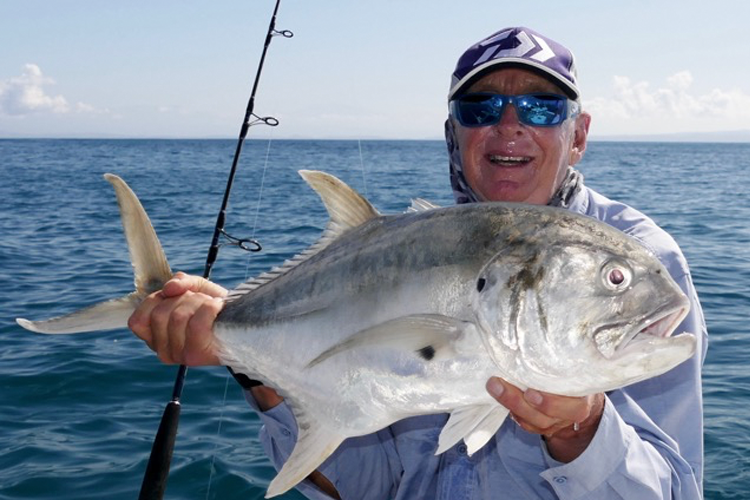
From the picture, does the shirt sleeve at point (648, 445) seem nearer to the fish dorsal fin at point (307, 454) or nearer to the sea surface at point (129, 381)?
the fish dorsal fin at point (307, 454)

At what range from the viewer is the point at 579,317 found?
202 cm

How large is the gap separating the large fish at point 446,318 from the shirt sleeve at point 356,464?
0.71 m

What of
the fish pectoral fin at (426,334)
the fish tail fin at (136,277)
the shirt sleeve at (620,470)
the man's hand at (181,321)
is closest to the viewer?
the fish pectoral fin at (426,334)

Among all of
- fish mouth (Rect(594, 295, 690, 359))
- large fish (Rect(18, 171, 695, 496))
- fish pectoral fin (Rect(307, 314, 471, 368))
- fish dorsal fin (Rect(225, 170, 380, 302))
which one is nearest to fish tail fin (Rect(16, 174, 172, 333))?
large fish (Rect(18, 171, 695, 496))

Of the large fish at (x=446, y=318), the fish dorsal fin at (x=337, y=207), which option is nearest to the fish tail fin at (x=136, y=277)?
the large fish at (x=446, y=318)

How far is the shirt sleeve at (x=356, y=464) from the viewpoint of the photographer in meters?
3.21

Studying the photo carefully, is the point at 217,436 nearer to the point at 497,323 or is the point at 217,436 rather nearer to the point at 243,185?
the point at 497,323

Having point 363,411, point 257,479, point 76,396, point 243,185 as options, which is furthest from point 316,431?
point 243,185

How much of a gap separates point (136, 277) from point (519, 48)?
1.74 metres

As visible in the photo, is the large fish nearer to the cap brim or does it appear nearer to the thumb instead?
the thumb

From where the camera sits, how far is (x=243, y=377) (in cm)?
291

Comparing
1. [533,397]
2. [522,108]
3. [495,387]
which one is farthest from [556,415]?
[522,108]

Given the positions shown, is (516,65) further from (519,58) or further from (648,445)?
(648,445)

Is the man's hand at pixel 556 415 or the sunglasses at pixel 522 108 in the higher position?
the sunglasses at pixel 522 108
